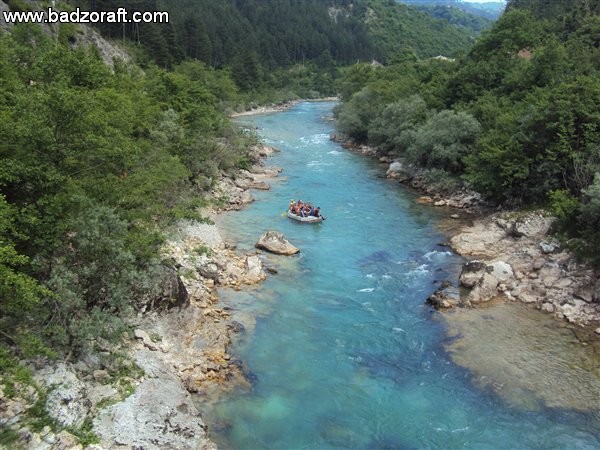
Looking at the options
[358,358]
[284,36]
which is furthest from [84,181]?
[284,36]

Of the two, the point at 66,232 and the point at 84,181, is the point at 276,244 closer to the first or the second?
the point at 84,181

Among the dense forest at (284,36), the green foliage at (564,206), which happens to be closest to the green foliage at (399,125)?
the green foliage at (564,206)

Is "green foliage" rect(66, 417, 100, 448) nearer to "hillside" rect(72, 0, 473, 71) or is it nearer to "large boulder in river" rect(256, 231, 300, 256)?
"large boulder in river" rect(256, 231, 300, 256)

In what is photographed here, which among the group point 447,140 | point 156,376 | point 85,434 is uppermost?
point 447,140

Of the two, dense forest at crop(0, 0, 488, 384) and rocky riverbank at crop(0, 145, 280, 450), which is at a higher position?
dense forest at crop(0, 0, 488, 384)

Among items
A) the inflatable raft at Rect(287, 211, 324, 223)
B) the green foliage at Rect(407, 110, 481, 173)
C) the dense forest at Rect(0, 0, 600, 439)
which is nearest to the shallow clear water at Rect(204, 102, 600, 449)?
the inflatable raft at Rect(287, 211, 324, 223)
